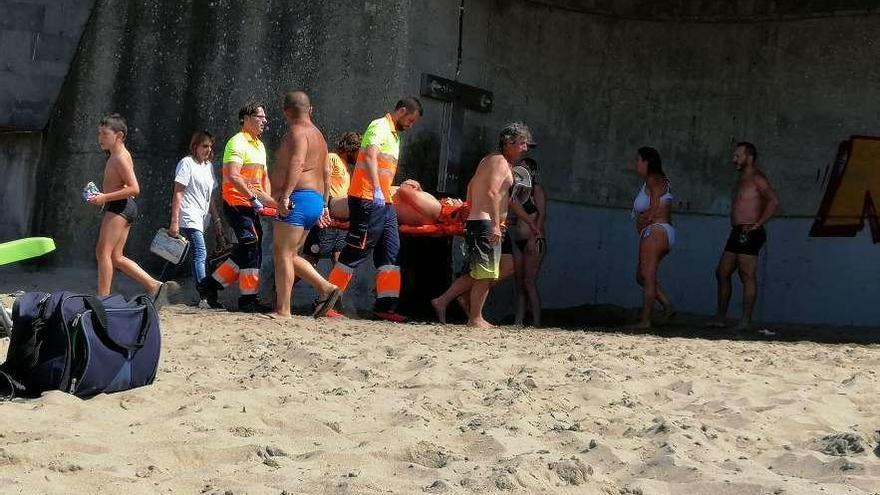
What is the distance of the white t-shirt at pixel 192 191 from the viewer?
10.0 metres

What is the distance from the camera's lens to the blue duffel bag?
5410 mm

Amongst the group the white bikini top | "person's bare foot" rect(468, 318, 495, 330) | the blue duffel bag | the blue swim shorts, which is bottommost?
"person's bare foot" rect(468, 318, 495, 330)

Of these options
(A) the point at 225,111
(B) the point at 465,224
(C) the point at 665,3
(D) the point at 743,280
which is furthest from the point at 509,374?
(C) the point at 665,3

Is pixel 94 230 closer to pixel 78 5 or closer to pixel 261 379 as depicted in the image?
pixel 78 5

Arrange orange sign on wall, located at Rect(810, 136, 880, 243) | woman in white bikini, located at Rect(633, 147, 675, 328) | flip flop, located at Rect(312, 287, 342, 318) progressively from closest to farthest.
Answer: flip flop, located at Rect(312, 287, 342, 318)
woman in white bikini, located at Rect(633, 147, 675, 328)
orange sign on wall, located at Rect(810, 136, 880, 243)

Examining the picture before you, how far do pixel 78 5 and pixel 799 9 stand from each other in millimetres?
7308

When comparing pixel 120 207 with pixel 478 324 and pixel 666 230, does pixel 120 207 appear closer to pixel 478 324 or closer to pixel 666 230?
pixel 478 324

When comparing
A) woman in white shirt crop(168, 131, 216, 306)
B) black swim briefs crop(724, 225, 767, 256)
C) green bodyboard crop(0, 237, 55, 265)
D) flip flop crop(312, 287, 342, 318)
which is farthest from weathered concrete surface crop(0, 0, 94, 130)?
green bodyboard crop(0, 237, 55, 265)

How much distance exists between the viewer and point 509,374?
646 centimetres

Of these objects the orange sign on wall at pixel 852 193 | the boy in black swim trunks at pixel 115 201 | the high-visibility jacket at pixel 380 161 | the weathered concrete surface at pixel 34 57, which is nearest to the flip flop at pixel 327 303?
the high-visibility jacket at pixel 380 161

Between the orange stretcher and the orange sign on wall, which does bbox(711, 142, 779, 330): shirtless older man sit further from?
the orange stretcher

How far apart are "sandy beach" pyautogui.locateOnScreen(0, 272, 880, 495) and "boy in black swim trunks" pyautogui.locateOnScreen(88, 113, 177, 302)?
1.44 m

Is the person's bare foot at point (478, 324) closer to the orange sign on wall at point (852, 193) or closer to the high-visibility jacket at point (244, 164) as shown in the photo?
the high-visibility jacket at point (244, 164)

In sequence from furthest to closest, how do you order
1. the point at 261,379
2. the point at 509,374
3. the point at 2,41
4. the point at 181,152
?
the point at 2,41 → the point at 181,152 → the point at 509,374 → the point at 261,379
